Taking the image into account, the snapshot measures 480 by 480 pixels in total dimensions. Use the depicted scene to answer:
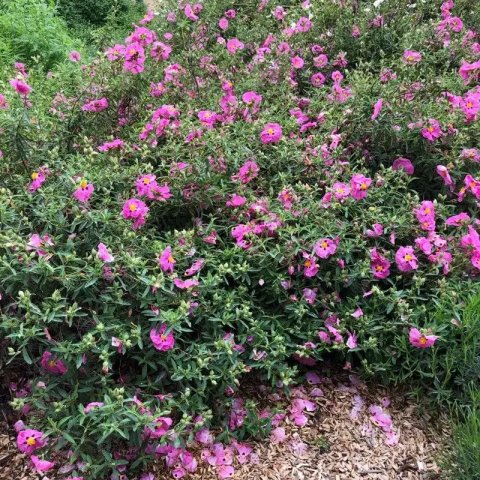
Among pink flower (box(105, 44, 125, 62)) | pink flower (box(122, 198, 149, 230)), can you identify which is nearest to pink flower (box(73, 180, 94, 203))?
pink flower (box(122, 198, 149, 230))

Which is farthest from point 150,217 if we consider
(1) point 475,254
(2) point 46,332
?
(1) point 475,254

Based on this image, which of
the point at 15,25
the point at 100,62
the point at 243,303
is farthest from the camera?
the point at 15,25

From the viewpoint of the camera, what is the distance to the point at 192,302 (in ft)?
7.93

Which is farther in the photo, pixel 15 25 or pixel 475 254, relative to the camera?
pixel 15 25

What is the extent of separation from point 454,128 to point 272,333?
60.5 inches

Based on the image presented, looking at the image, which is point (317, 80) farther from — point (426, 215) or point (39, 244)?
point (39, 244)

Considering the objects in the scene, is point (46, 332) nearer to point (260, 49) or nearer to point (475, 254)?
point (475, 254)

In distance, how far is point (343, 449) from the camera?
2512 mm

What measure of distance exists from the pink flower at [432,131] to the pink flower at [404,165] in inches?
6.2

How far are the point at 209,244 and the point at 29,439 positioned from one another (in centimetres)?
109

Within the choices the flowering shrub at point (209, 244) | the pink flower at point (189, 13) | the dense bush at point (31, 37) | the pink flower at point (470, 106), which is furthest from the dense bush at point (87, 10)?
the pink flower at point (470, 106)

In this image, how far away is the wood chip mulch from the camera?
2.39 metres

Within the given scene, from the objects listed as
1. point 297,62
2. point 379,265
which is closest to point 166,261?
point 379,265

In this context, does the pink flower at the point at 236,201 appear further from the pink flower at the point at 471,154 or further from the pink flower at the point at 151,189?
the pink flower at the point at 471,154
